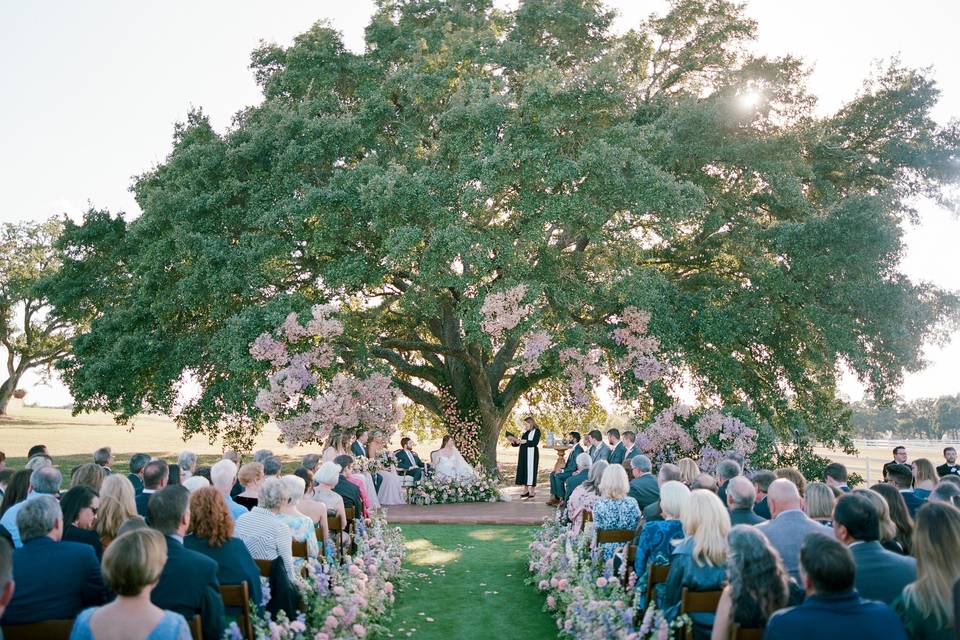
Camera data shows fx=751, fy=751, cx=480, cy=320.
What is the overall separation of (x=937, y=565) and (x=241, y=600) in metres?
4.10

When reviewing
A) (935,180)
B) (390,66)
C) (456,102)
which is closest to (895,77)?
(935,180)

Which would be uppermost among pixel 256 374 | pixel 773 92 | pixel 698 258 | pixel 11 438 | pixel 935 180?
pixel 773 92

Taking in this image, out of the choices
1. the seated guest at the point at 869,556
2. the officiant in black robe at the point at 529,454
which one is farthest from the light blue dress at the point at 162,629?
the officiant in black robe at the point at 529,454

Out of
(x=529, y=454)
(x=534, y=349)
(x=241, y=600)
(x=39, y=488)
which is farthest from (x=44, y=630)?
(x=529, y=454)

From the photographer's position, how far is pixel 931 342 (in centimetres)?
1616

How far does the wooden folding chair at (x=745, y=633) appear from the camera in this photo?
156 inches

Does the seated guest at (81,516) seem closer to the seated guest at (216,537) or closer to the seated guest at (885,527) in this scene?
the seated guest at (216,537)

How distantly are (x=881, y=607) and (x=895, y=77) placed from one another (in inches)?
737

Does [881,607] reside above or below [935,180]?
below

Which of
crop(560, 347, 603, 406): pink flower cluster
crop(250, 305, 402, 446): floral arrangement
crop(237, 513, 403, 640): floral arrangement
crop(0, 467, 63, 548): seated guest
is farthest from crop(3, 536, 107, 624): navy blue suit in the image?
crop(560, 347, 603, 406): pink flower cluster

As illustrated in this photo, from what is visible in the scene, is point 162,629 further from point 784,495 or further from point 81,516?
point 784,495

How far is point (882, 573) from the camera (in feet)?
14.2

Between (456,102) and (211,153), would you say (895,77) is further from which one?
(211,153)

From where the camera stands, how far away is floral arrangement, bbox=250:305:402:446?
15281mm
